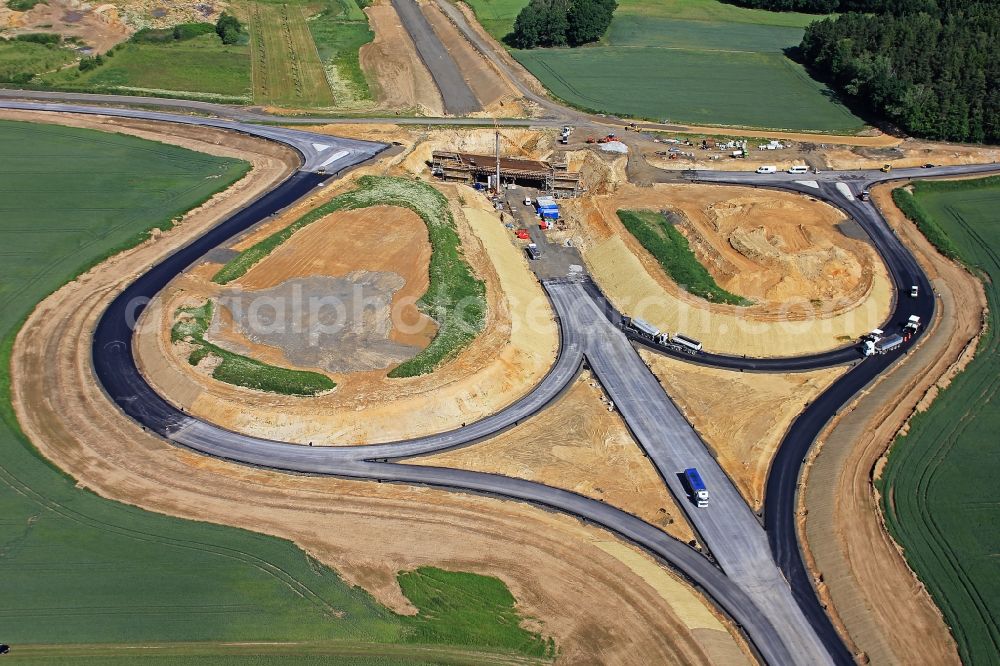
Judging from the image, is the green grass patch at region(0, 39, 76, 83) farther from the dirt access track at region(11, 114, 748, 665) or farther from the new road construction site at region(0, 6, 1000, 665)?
the dirt access track at region(11, 114, 748, 665)

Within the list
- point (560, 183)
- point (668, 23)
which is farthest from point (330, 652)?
point (668, 23)

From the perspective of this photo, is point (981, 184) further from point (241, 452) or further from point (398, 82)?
point (241, 452)

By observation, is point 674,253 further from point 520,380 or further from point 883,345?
point 520,380

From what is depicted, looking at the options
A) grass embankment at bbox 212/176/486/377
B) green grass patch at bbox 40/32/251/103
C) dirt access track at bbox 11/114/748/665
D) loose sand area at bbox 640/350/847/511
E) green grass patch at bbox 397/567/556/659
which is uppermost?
green grass patch at bbox 40/32/251/103

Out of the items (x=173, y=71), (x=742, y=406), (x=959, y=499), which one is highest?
(x=173, y=71)

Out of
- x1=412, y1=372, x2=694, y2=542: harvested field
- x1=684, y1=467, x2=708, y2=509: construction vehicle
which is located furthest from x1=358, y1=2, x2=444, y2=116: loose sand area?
x1=684, y1=467, x2=708, y2=509: construction vehicle

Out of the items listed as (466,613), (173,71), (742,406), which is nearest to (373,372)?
(466,613)
